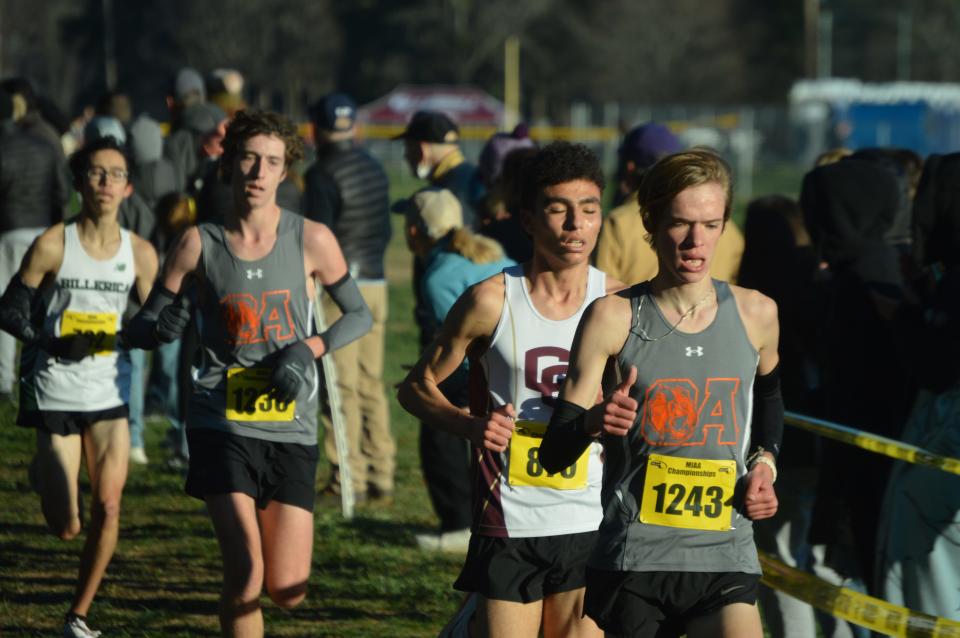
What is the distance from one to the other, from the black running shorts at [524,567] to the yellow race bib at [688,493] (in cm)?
66

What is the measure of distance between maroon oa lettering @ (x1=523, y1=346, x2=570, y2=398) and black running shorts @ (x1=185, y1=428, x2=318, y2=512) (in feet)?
4.47

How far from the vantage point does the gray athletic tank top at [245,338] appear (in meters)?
5.46

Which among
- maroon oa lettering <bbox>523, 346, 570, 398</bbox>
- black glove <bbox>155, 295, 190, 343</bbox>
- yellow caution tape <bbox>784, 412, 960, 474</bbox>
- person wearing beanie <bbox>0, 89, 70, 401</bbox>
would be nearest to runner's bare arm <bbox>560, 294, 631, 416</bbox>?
maroon oa lettering <bbox>523, 346, 570, 398</bbox>

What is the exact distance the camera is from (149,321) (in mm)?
5566

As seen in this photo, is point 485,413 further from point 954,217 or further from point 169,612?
point 169,612

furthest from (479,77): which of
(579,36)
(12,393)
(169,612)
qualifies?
(169,612)

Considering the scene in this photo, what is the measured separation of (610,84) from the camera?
270 feet

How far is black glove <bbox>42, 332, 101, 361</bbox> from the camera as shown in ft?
21.1

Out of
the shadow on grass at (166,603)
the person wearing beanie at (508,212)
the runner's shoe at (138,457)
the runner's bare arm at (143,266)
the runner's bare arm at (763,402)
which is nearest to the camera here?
the runner's bare arm at (763,402)

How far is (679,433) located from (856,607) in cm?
137

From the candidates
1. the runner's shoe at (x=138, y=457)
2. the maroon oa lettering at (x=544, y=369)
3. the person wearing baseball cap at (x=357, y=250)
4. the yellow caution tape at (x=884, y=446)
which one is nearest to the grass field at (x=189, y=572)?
the runner's shoe at (x=138, y=457)

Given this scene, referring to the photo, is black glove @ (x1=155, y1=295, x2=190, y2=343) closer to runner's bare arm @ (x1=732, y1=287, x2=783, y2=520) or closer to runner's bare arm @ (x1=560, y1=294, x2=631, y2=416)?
runner's bare arm @ (x1=560, y1=294, x2=631, y2=416)

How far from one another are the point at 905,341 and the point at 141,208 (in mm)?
5553

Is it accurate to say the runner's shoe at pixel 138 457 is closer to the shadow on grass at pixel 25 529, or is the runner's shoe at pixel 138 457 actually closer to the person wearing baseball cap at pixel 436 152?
the shadow on grass at pixel 25 529
